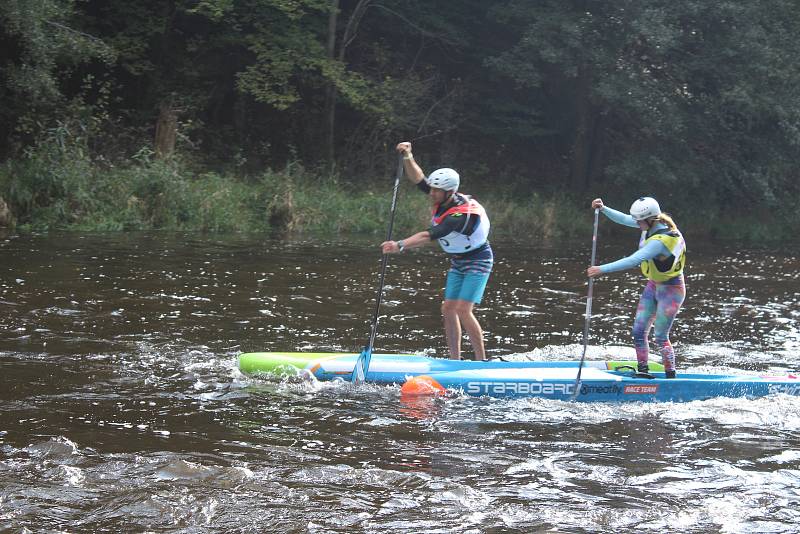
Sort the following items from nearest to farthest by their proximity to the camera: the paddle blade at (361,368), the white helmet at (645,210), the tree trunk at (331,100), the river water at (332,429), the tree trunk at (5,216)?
1. the river water at (332,429)
2. the white helmet at (645,210)
3. the paddle blade at (361,368)
4. the tree trunk at (5,216)
5. the tree trunk at (331,100)

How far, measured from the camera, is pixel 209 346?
9.73 m

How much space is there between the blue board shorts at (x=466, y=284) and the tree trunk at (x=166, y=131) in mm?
15070

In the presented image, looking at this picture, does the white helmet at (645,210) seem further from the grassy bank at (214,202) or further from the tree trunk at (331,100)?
the tree trunk at (331,100)

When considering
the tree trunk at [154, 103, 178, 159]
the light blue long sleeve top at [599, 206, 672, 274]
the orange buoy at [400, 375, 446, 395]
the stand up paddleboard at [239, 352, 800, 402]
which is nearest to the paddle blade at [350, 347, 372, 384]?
the stand up paddleboard at [239, 352, 800, 402]

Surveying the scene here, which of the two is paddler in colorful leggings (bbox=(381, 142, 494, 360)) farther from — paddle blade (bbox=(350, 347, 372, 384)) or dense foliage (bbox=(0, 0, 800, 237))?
dense foliage (bbox=(0, 0, 800, 237))

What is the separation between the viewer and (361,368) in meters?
8.54

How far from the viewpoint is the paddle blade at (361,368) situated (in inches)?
335

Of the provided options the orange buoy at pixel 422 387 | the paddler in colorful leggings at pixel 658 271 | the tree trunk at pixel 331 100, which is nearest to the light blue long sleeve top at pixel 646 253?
the paddler in colorful leggings at pixel 658 271

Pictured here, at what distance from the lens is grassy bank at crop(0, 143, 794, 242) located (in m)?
19.3

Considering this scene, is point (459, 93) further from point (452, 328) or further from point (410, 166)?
point (452, 328)

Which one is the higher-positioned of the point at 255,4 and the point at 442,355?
the point at 255,4

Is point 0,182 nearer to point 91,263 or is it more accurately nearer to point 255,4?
point 91,263

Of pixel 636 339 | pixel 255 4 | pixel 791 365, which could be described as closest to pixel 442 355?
pixel 636 339

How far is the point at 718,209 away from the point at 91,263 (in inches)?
833
